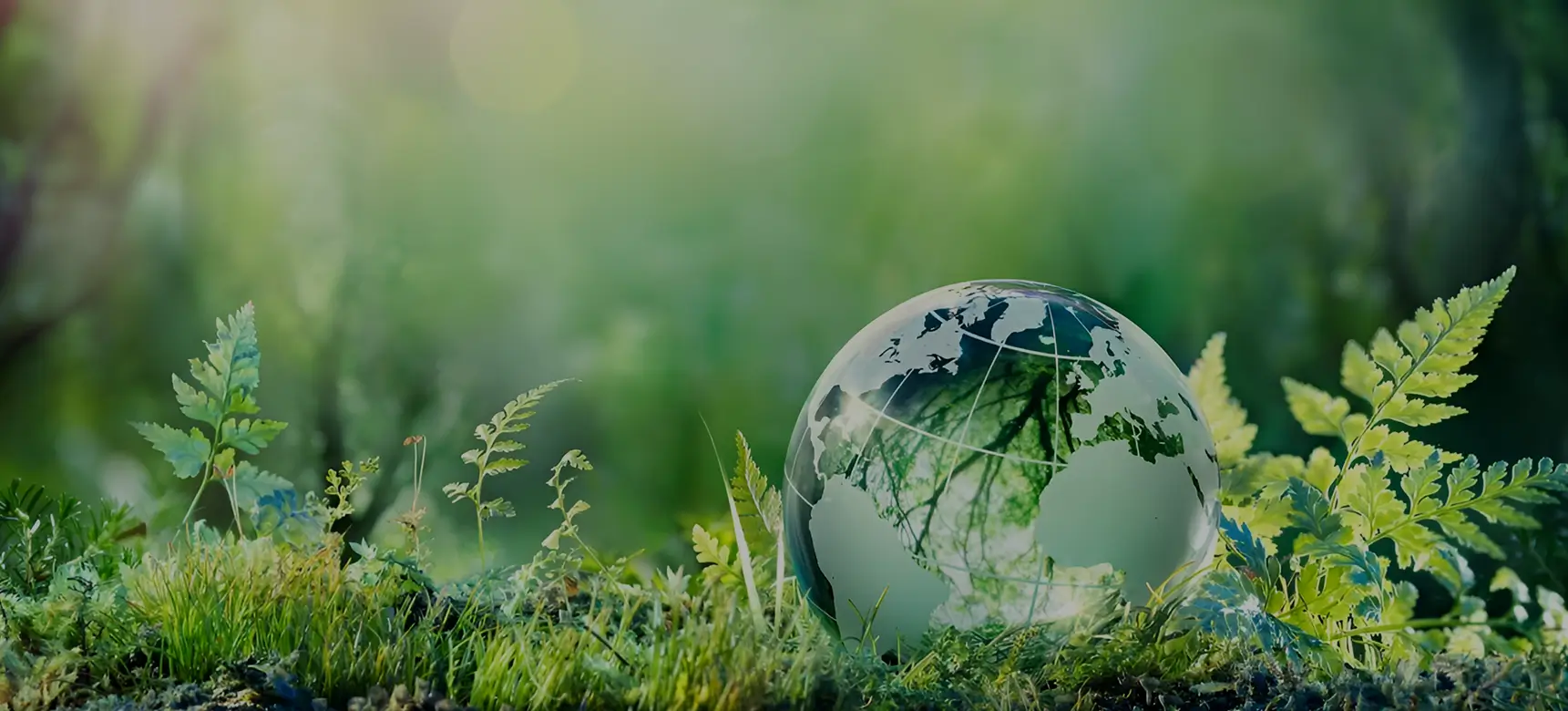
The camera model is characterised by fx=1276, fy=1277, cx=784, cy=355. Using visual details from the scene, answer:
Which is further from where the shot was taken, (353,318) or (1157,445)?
(353,318)

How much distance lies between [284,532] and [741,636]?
5.50 ft

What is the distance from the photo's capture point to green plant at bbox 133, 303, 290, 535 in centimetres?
345

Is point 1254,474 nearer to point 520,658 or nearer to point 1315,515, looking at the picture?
point 1315,515

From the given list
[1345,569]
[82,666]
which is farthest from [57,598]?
[1345,569]

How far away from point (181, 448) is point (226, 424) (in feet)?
0.44

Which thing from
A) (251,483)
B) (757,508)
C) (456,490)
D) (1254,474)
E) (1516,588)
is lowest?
(1516,588)

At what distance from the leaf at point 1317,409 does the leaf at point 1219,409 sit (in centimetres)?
19

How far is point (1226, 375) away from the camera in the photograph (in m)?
6.41

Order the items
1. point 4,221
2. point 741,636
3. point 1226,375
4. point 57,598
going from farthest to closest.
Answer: point 1226,375 < point 4,221 < point 57,598 < point 741,636

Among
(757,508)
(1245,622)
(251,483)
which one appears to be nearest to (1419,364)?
(1245,622)

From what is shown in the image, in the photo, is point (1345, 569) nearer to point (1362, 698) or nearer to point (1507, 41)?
point (1362, 698)

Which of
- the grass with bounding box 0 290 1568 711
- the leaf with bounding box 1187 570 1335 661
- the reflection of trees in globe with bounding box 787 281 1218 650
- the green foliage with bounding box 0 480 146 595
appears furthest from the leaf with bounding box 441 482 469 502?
the leaf with bounding box 1187 570 1335 661

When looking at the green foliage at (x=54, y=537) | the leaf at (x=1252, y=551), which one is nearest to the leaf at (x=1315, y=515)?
the leaf at (x=1252, y=551)

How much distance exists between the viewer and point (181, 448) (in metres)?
3.45
